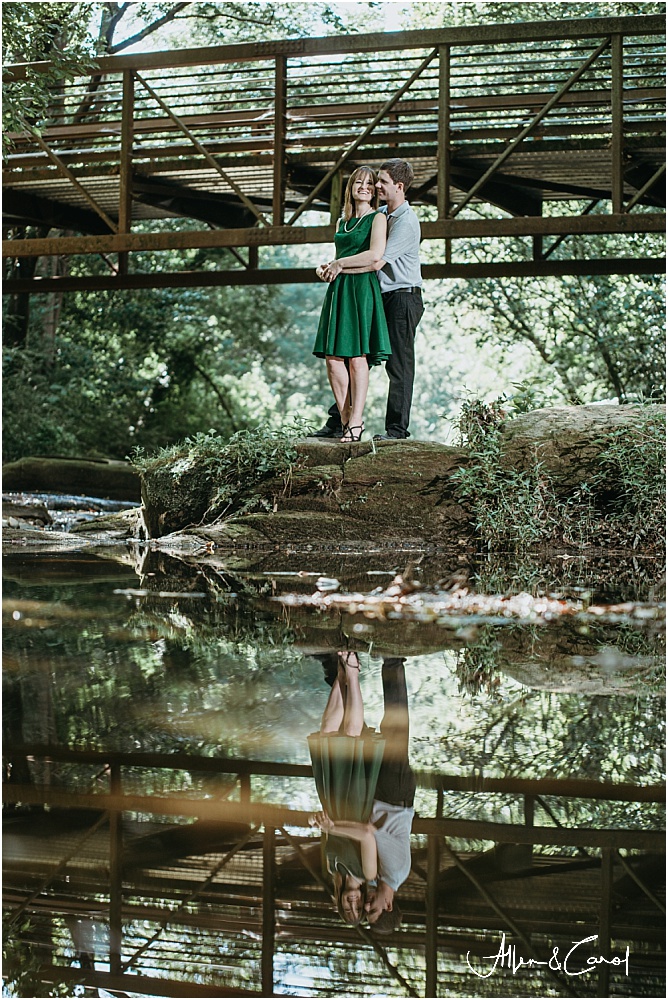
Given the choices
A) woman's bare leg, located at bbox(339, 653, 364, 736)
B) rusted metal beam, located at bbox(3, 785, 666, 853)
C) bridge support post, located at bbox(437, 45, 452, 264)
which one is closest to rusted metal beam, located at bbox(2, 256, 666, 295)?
bridge support post, located at bbox(437, 45, 452, 264)

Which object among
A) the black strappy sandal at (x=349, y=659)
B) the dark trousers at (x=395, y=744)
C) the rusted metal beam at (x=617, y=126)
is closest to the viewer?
the dark trousers at (x=395, y=744)

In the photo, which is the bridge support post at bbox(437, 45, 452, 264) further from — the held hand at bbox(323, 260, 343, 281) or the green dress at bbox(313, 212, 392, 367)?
the held hand at bbox(323, 260, 343, 281)

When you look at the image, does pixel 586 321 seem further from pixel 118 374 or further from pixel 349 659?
pixel 349 659

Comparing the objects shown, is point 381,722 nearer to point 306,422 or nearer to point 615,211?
point 306,422

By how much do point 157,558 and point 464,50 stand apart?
1416 centimetres

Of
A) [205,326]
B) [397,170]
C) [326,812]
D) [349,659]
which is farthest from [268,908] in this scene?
[205,326]

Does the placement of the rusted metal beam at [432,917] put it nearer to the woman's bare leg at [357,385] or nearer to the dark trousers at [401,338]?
the woman's bare leg at [357,385]

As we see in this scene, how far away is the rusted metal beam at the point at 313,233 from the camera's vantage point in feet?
28.1

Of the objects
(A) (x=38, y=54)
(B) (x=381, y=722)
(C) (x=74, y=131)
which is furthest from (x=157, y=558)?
(C) (x=74, y=131)

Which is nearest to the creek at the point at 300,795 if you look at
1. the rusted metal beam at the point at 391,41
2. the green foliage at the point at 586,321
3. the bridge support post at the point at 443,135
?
the bridge support post at the point at 443,135

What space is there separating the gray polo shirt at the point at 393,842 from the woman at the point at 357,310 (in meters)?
5.05

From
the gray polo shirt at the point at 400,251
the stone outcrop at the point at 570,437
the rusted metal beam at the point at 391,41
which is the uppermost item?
the rusted metal beam at the point at 391,41

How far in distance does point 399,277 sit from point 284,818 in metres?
5.66

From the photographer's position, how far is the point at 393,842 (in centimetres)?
159
